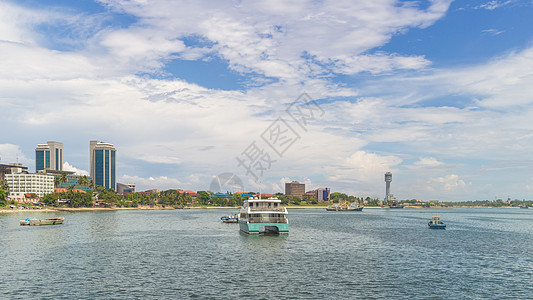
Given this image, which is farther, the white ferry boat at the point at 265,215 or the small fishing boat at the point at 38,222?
the small fishing boat at the point at 38,222

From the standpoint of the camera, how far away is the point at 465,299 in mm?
43156

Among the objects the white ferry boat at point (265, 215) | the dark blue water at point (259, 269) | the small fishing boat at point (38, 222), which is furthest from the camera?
the small fishing boat at point (38, 222)

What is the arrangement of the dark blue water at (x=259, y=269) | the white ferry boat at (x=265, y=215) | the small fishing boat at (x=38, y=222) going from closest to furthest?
the dark blue water at (x=259, y=269) → the white ferry boat at (x=265, y=215) → the small fishing boat at (x=38, y=222)

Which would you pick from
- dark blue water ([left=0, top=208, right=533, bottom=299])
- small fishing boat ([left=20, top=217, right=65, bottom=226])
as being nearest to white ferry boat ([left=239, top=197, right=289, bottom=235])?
dark blue water ([left=0, top=208, right=533, bottom=299])

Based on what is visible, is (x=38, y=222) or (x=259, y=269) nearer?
(x=259, y=269)

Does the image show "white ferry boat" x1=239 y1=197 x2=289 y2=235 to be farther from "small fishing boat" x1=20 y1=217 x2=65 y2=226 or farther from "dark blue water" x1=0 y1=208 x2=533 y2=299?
"small fishing boat" x1=20 y1=217 x2=65 y2=226

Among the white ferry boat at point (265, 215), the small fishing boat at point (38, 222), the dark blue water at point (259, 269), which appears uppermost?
the white ferry boat at point (265, 215)

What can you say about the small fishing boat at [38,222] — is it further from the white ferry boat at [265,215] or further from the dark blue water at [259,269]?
the white ferry boat at [265,215]

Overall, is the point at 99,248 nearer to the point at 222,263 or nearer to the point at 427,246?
the point at 222,263

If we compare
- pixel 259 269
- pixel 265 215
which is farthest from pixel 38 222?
pixel 259 269

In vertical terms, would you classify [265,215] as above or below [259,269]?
above

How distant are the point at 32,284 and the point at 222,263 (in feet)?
85.3

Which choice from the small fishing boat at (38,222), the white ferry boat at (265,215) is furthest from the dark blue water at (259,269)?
the small fishing boat at (38,222)

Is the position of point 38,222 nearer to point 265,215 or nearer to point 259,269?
point 265,215
